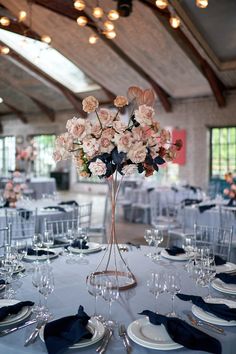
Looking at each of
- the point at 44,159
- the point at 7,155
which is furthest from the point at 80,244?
the point at 44,159

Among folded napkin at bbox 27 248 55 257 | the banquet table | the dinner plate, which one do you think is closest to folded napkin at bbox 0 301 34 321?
the dinner plate

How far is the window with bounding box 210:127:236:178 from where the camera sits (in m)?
11.9

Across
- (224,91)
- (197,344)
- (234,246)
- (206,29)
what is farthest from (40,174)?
(197,344)

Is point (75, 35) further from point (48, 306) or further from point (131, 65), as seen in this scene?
point (48, 306)

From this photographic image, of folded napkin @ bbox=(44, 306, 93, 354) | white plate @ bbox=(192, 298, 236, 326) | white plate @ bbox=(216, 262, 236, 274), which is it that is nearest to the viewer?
folded napkin @ bbox=(44, 306, 93, 354)

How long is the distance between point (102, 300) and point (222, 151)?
1092 cm

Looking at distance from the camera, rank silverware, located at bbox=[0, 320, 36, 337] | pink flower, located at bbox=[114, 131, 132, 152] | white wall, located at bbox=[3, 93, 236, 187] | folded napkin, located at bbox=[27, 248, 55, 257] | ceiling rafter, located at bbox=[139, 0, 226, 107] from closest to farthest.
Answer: silverware, located at bbox=[0, 320, 36, 337]
pink flower, located at bbox=[114, 131, 132, 152]
folded napkin, located at bbox=[27, 248, 55, 257]
ceiling rafter, located at bbox=[139, 0, 226, 107]
white wall, located at bbox=[3, 93, 236, 187]

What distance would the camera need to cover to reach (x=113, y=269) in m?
2.34

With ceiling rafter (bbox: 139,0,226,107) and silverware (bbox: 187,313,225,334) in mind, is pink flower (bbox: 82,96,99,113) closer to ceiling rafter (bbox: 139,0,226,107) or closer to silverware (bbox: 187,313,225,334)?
silverware (bbox: 187,313,225,334)

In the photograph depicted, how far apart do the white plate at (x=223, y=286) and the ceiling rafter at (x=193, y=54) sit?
6795mm

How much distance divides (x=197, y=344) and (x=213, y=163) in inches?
447

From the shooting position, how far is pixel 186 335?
1.46m

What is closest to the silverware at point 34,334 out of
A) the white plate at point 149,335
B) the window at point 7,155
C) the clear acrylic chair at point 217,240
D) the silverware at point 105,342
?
the silverware at point 105,342

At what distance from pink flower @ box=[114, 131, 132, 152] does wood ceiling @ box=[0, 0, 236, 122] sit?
6.49 m
